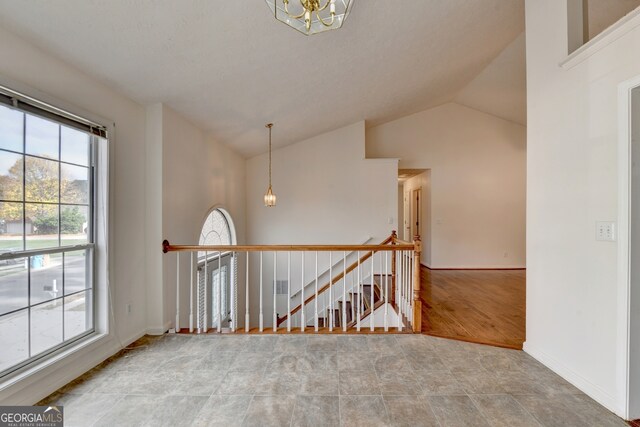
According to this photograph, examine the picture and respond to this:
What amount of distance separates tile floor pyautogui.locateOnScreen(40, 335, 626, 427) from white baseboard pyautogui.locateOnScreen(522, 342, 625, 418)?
48mm

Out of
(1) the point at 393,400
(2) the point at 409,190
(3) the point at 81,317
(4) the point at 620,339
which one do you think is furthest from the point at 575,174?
(2) the point at 409,190

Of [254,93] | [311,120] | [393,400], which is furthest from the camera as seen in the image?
[311,120]

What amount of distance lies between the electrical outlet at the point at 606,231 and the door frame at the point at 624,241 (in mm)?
37

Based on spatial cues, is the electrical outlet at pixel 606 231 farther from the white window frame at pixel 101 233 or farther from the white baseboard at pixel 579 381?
the white window frame at pixel 101 233

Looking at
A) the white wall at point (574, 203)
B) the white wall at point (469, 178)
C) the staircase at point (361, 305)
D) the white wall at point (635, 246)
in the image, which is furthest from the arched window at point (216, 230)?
the white wall at point (635, 246)

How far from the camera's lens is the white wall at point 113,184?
1726mm

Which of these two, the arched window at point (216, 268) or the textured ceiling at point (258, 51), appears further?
the arched window at point (216, 268)

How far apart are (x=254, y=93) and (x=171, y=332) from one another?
2736 mm

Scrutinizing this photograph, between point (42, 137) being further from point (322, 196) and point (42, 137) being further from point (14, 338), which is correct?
point (322, 196)

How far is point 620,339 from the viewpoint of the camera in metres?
1.66

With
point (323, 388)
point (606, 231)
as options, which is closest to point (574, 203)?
point (606, 231)

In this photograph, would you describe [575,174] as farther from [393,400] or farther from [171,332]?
[171,332]

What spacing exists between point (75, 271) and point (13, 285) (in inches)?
19.0

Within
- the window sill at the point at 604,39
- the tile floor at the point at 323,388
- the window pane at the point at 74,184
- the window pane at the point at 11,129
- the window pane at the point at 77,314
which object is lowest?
the tile floor at the point at 323,388
